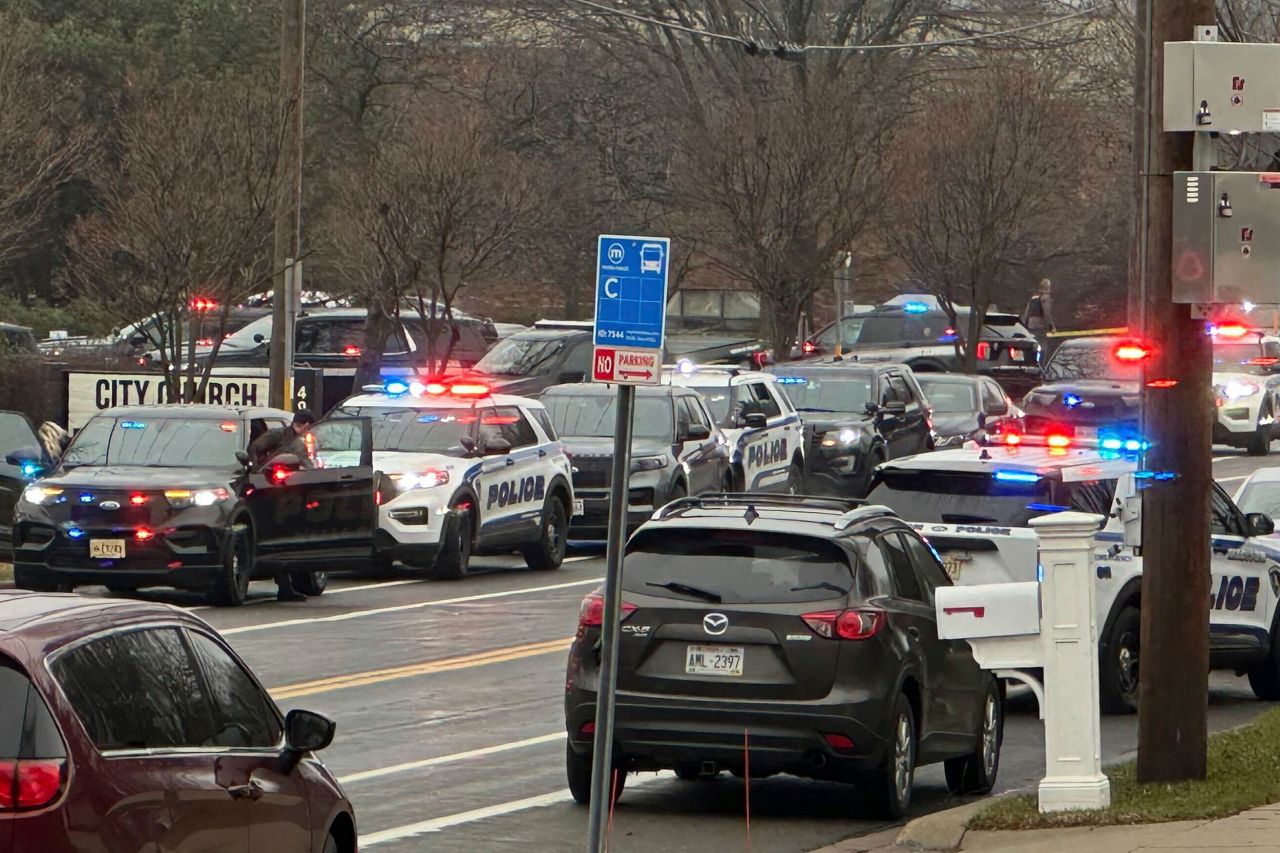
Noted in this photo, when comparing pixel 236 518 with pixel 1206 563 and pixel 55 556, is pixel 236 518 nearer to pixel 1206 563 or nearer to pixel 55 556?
pixel 55 556

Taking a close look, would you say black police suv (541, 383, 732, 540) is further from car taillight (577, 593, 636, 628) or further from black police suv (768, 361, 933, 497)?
car taillight (577, 593, 636, 628)

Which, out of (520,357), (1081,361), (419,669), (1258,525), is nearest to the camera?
(1258,525)

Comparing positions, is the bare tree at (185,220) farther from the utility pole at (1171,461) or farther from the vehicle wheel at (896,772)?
the utility pole at (1171,461)

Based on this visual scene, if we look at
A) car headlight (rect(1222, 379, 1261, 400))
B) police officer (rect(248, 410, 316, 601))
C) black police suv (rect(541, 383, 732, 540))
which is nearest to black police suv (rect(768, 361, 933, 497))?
black police suv (rect(541, 383, 732, 540))

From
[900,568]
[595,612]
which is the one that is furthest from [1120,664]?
[595,612]

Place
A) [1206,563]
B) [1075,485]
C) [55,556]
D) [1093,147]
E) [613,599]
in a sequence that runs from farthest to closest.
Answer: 1. [1093,147]
2. [55,556]
3. [1075,485]
4. [1206,563]
5. [613,599]

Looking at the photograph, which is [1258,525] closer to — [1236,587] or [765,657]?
[1236,587]

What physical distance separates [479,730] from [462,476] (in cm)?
910

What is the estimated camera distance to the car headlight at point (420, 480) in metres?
22.7

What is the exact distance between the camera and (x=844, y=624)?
10.8m

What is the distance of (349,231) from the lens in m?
35.5

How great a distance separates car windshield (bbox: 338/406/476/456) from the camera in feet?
78.1

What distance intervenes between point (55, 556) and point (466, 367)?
20.6 metres

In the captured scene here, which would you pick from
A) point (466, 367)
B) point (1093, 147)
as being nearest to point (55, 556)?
point (466, 367)
